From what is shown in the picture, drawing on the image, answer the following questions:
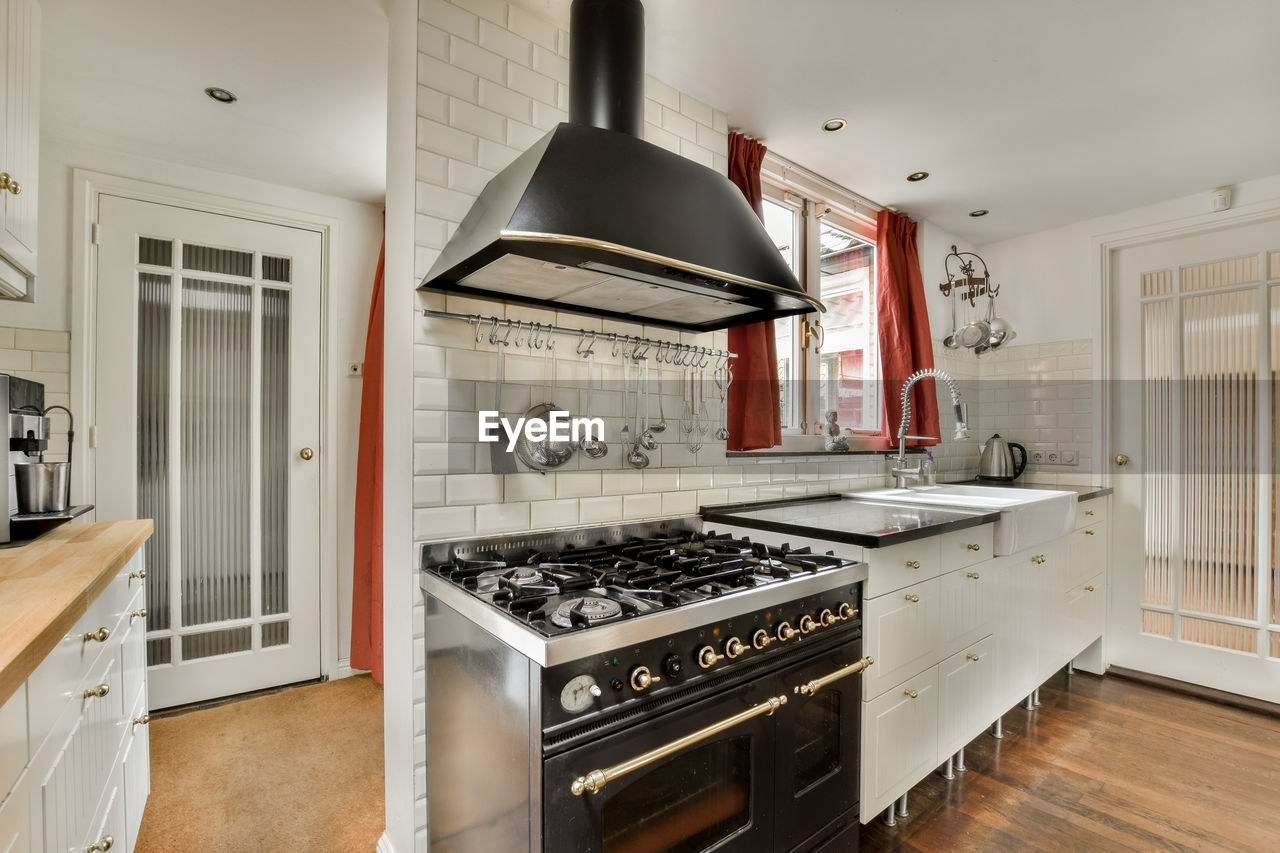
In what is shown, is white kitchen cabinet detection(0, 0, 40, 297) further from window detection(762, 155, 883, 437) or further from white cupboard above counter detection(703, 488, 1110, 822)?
window detection(762, 155, 883, 437)

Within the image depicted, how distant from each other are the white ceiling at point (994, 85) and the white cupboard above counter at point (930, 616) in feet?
4.90

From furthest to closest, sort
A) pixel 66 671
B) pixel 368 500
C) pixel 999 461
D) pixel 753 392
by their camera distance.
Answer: pixel 999 461, pixel 368 500, pixel 753 392, pixel 66 671

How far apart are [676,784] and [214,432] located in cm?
261

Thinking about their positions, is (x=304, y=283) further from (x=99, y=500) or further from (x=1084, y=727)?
(x=1084, y=727)

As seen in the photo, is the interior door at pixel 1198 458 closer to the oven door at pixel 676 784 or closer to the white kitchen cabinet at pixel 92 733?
the oven door at pixel 676 784

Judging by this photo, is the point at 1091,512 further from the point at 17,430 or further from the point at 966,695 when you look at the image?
the point at 17,430

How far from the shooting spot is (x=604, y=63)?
154 cm

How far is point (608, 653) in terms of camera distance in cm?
112

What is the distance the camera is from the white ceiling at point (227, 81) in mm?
1710

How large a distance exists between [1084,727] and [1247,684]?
101 centimetres

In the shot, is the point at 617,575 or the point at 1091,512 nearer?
the point at 617,575

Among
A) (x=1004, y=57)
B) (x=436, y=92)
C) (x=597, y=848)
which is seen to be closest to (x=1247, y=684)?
(x=1004, y=57)

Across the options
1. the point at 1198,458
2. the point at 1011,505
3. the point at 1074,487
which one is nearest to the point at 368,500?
the point at 1011,505

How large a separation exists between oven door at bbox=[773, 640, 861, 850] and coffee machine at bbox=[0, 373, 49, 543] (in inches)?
74.6
